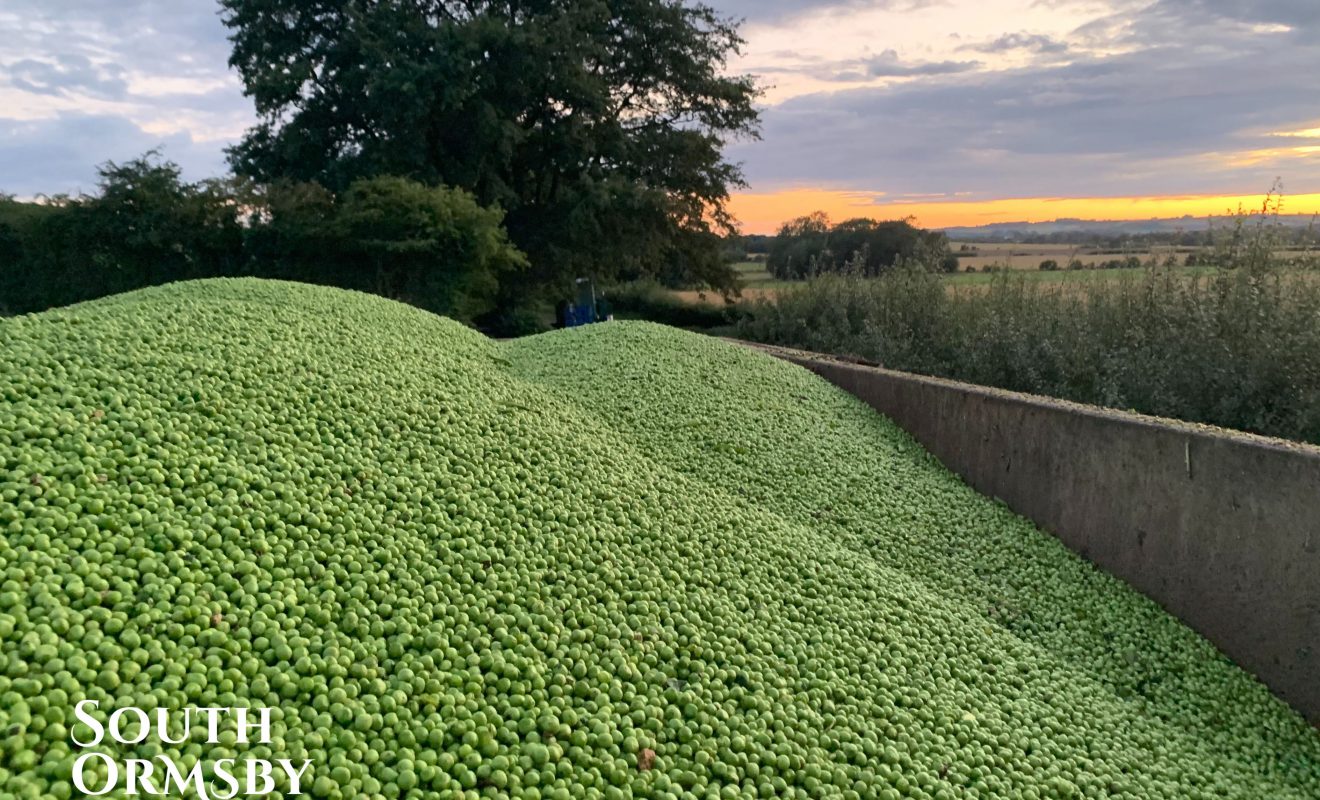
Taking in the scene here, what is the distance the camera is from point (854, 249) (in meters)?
12.5

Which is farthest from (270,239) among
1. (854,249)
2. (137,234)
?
(854,249)

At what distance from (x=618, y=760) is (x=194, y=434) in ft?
5.51

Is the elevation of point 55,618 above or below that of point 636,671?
above

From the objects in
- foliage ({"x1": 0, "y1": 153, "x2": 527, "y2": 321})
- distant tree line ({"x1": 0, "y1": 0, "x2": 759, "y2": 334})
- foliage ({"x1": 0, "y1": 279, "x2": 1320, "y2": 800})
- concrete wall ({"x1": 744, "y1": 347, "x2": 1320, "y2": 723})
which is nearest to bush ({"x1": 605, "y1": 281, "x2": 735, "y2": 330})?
distant tree line ({"x1": 0, "y1": 0, "x2": 759, "y2": 334})

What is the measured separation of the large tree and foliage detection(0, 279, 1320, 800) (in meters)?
9.46

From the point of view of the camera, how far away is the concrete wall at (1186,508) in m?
2.86

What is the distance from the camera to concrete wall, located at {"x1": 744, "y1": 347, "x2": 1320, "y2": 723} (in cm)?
286

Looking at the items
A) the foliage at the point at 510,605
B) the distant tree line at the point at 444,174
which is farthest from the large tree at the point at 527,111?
the foliage at the point at 510,605

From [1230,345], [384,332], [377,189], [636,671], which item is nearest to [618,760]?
[636,671]

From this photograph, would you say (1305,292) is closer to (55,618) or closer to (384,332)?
(384,332)

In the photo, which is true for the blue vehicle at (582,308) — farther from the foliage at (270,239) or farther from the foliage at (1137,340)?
the foliage at (1137,340)

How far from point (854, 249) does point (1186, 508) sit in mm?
9695

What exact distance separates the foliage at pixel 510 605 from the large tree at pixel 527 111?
9.46 m

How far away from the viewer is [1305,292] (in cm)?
458
